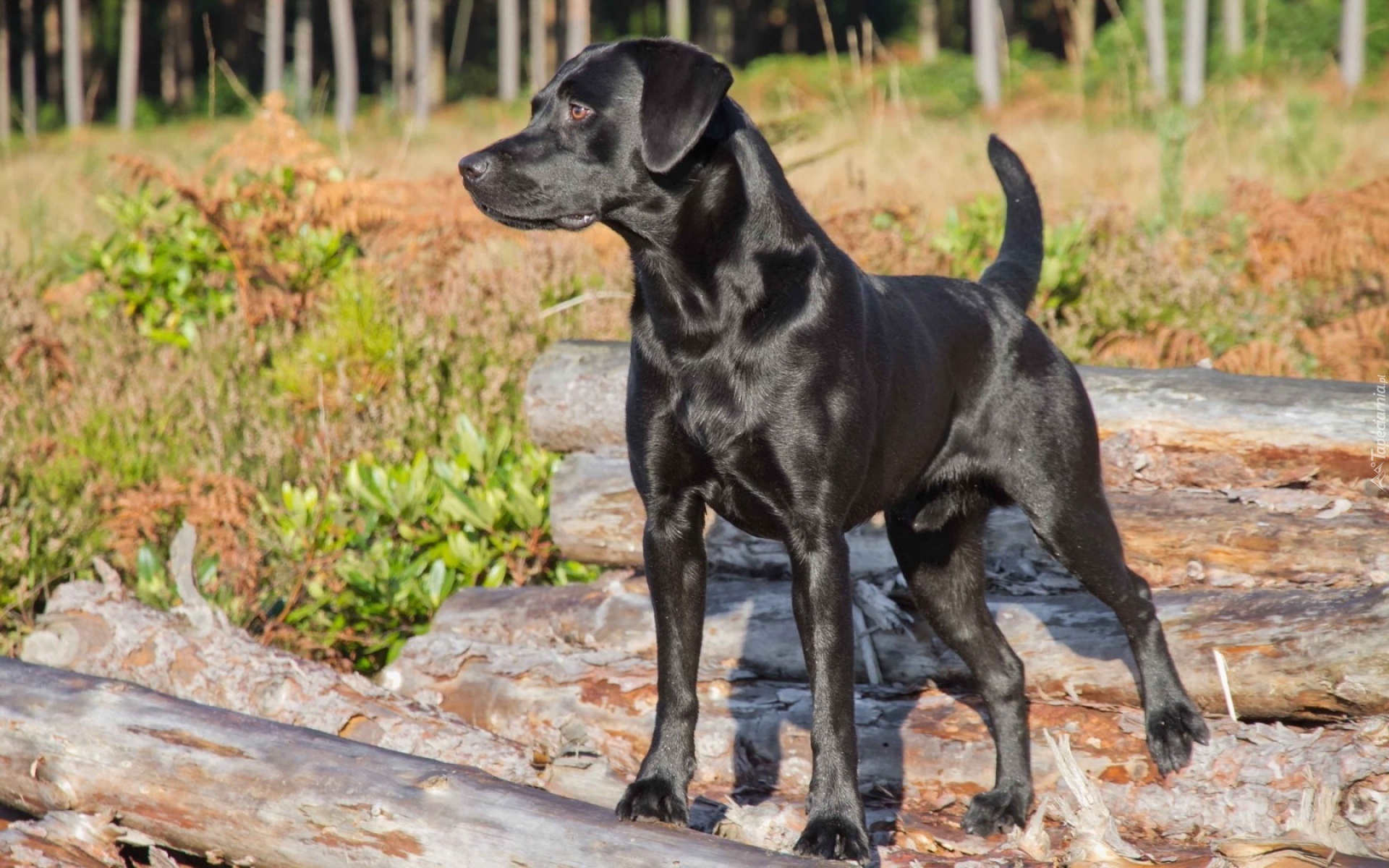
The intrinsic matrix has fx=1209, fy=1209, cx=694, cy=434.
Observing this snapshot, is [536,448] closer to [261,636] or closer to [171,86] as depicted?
[261,636]

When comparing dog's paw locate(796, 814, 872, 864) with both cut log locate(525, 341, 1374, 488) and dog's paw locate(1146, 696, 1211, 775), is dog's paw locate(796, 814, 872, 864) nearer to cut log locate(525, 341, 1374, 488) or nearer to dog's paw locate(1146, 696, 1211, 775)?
dog's paw locate(1146, 696, 1211, 775)

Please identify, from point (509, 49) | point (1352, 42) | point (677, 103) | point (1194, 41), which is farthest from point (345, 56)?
point (677, 103)

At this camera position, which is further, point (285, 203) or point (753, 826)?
point (285, 203)

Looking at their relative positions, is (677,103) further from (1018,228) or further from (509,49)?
(509,49)

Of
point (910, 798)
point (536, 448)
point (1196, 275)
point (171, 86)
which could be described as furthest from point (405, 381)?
point (171, 86)

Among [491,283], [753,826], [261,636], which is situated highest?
[491,283]

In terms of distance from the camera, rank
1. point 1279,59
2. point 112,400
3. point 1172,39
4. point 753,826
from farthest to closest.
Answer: point 1172,39 < point 1279,59 < point 112,400 < point 753,826

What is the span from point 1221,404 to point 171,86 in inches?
1568

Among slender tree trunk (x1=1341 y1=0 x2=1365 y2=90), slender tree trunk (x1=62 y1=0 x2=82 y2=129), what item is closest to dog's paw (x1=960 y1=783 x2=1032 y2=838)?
slender tree trunk (x1=1341 y1=0 x2=1365 y2=90)

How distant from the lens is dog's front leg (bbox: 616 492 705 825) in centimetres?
295

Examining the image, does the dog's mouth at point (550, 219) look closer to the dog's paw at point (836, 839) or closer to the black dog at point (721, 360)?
the black dog at point (721, 360)

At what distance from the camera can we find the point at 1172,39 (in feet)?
97.1

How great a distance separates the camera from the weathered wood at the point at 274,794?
Answer: 2678 mm

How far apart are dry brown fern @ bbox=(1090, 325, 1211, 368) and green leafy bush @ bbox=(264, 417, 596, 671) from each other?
9.50 feet
